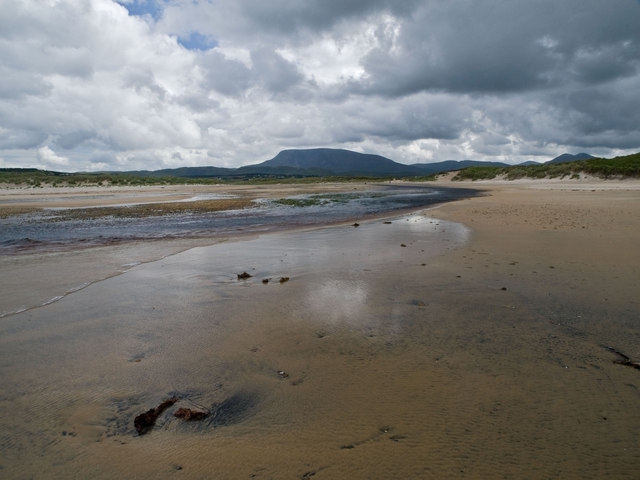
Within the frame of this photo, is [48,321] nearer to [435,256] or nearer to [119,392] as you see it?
[119,392]

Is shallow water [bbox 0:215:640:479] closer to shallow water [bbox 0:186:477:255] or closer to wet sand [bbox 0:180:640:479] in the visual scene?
wet sand [bbox 0:180:640:479]

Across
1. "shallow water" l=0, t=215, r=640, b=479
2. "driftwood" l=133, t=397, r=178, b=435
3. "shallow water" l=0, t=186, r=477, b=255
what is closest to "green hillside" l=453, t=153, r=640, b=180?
"shallow water" l=0, t=186, r=477, b=255

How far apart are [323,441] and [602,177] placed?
59.7 m

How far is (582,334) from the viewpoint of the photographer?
4613 millimetres

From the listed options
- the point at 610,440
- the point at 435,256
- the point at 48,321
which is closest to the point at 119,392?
the point at 48,321

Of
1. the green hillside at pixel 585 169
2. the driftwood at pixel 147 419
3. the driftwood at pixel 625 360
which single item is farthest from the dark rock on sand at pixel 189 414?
the green hillside at pixel 585 169

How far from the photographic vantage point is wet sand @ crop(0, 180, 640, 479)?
2.78 meters

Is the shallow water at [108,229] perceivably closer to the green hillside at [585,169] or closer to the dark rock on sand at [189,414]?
the dark rock on sand at [189,414]

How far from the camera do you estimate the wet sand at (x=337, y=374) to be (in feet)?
9.12

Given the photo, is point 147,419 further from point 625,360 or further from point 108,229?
point 108,229

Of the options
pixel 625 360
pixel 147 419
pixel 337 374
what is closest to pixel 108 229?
pixel 147 419

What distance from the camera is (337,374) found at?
3.95m

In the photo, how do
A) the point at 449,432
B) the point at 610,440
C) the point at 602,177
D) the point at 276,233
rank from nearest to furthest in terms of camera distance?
the point at 610,440, the point at 449,432, the point at 276,233, the point at 602,177

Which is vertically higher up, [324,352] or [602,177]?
[602,177]
